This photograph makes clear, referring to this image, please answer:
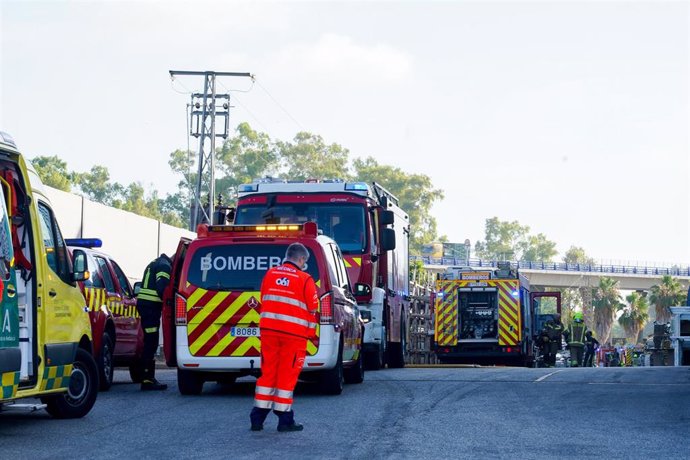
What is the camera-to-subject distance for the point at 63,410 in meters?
12.0

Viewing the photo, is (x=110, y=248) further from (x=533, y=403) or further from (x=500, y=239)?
(x=500, y=239)

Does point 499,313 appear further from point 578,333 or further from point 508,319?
point 578,333

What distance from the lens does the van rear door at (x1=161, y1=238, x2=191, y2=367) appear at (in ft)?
49.8

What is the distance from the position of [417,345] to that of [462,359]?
131 cm

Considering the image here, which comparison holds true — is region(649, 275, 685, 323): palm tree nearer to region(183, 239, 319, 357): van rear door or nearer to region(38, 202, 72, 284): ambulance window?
region(183, 239, 319, 357): van rear door

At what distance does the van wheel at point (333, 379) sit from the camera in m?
14.7

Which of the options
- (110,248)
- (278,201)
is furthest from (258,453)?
(110,248)

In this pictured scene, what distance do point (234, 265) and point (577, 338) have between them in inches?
990

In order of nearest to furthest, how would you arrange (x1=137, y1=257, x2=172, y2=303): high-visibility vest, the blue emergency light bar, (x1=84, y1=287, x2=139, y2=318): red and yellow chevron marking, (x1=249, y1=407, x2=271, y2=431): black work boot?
1. (x1=249, y1=407, x2=271, y2=431): black work boot
2. (x1=84, y1=287, x2=139, y2=318): red and yellow chevron marking
3. (x1=137, y1=257, x2=172, y2=303): high-visibility vest
4. the blue emergency light bar

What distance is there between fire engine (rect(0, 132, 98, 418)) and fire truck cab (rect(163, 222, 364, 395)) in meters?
2.19

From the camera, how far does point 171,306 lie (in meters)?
15.3

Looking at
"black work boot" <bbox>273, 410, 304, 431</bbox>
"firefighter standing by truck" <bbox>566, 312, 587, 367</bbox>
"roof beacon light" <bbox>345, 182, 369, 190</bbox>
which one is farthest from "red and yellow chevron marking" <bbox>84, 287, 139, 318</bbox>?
"firefighter standing by truck" <bbox>566, 312, 587, 367</bbox>

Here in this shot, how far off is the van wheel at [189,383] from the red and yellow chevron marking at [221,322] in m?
0.59

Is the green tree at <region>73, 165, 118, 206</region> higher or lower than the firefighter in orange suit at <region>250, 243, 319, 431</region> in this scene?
higher
